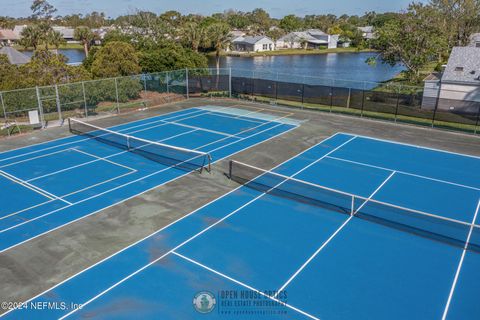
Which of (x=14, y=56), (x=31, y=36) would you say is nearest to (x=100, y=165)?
(x=14, y=56)

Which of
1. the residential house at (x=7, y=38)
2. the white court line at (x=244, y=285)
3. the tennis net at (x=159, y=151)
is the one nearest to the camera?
the white court line at (x=244, y=285)

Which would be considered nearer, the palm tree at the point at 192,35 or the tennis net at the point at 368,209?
the tennis net at the point at 368,209

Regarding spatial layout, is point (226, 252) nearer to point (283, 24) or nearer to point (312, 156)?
point (312, 156)

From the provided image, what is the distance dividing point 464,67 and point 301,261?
29830 millimetres

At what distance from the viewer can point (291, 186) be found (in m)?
16.0

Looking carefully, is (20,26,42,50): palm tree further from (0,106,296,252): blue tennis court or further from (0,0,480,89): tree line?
(0,106,296,252): blue tennis court

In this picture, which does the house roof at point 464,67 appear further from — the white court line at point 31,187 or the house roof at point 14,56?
the house roof at point 14,56

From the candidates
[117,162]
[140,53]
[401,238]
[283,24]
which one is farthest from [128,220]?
Answer: [283,24]

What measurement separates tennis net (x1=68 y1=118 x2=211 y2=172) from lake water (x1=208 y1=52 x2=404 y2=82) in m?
39.7

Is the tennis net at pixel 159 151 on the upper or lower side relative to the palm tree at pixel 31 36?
lower

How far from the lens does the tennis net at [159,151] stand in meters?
18.4

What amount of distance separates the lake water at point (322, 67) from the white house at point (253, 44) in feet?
29.1

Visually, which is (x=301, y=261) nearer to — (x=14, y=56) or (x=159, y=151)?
(x=159, y=151)

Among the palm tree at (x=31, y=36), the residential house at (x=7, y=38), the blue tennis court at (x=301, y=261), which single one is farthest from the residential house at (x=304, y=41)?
the blue tennis court at (x=301, y=261)
